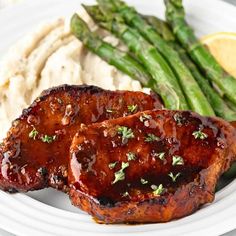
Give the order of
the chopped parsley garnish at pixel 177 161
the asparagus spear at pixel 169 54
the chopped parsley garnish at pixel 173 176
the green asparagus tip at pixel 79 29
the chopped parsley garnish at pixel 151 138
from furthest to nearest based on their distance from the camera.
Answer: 1. the green asparagus tip at pixel 79 29
2. the asparagus spear at pixel 169 54
3. the chopped parsley garnish at pixel 151 138
4. the chopped parsley garnish at pixel 177 161
5. the chopped parsley garnish at pixel 173 176

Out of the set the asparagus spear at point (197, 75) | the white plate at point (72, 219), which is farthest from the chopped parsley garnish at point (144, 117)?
the asparagus spear at point (197, 75)

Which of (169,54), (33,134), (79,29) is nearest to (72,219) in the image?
(33,134)

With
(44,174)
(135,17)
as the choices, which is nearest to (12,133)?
(44,174)

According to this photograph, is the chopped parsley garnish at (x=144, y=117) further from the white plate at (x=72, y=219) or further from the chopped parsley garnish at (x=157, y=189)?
the white plate at (x=72, y=219)

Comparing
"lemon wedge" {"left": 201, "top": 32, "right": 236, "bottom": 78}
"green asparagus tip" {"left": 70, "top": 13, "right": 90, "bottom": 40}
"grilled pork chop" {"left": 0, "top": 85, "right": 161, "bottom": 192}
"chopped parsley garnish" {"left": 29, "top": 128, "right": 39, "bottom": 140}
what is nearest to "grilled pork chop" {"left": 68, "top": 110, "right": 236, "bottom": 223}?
"grilled pork chop" {"left": 0, "top": 85, "right": 161, "bottom": 192}

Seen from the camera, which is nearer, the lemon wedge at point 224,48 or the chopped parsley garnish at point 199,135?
the chopped parsley garnish at point 199,135

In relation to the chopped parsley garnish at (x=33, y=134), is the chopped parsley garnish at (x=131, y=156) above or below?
below

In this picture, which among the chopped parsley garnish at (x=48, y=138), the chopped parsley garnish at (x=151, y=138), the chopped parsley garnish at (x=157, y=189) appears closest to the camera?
the chopped parsley garnish at (x=157, y=189)
